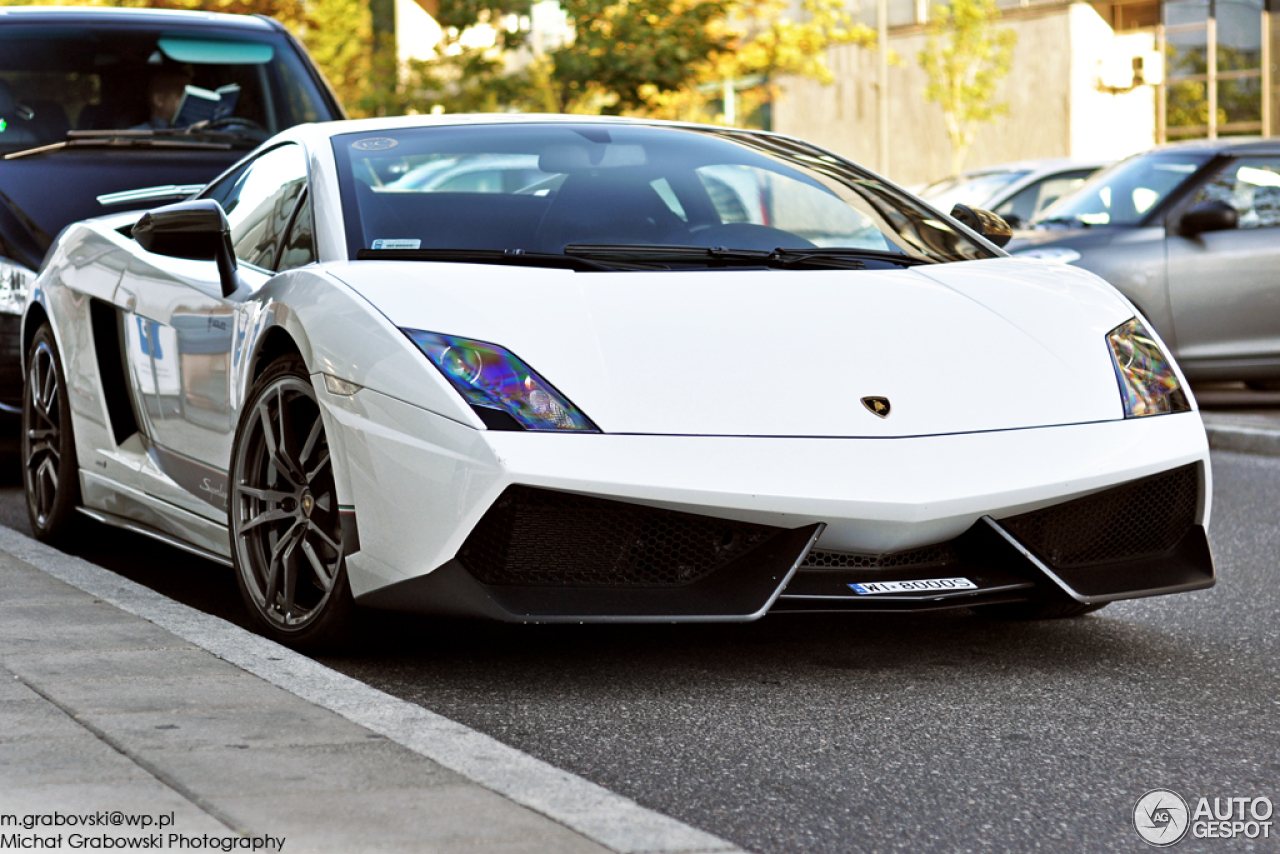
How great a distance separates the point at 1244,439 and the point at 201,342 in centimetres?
592

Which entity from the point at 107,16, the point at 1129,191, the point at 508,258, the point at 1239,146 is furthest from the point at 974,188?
the point at 508,258

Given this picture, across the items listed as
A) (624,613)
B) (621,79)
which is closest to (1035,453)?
(624,613)

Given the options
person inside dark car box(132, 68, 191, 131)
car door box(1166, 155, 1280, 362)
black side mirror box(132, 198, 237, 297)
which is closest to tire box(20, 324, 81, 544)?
black side mirror box(132, 198, 237, 297)

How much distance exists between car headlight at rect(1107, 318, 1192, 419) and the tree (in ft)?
106

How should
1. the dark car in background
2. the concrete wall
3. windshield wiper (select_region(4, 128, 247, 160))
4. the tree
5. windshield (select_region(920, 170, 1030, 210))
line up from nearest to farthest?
the dark car in background < windshield wiper (select_region(4, 128, 247, 160)) < windshield (select_region(920, 170, 1030, 210)) < the tree < the concrete wall

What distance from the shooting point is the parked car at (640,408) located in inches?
150

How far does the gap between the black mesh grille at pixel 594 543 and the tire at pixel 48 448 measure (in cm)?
252

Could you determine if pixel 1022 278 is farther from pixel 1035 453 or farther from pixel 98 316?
pixel 98 316

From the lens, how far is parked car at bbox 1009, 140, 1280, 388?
10.4m

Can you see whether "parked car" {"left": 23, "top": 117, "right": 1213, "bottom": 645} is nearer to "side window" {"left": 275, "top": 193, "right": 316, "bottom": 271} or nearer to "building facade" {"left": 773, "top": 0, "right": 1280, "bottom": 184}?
"side window" {"left": 275, "top": 193, "right": 316, "bottom": 271}

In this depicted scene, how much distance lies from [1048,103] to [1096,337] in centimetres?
3476

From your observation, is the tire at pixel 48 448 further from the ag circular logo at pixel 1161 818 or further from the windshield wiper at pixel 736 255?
the ag circular logo at pixel 1161 818

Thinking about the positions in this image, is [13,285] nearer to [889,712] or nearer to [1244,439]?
[889,712]

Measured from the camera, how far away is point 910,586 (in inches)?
155
